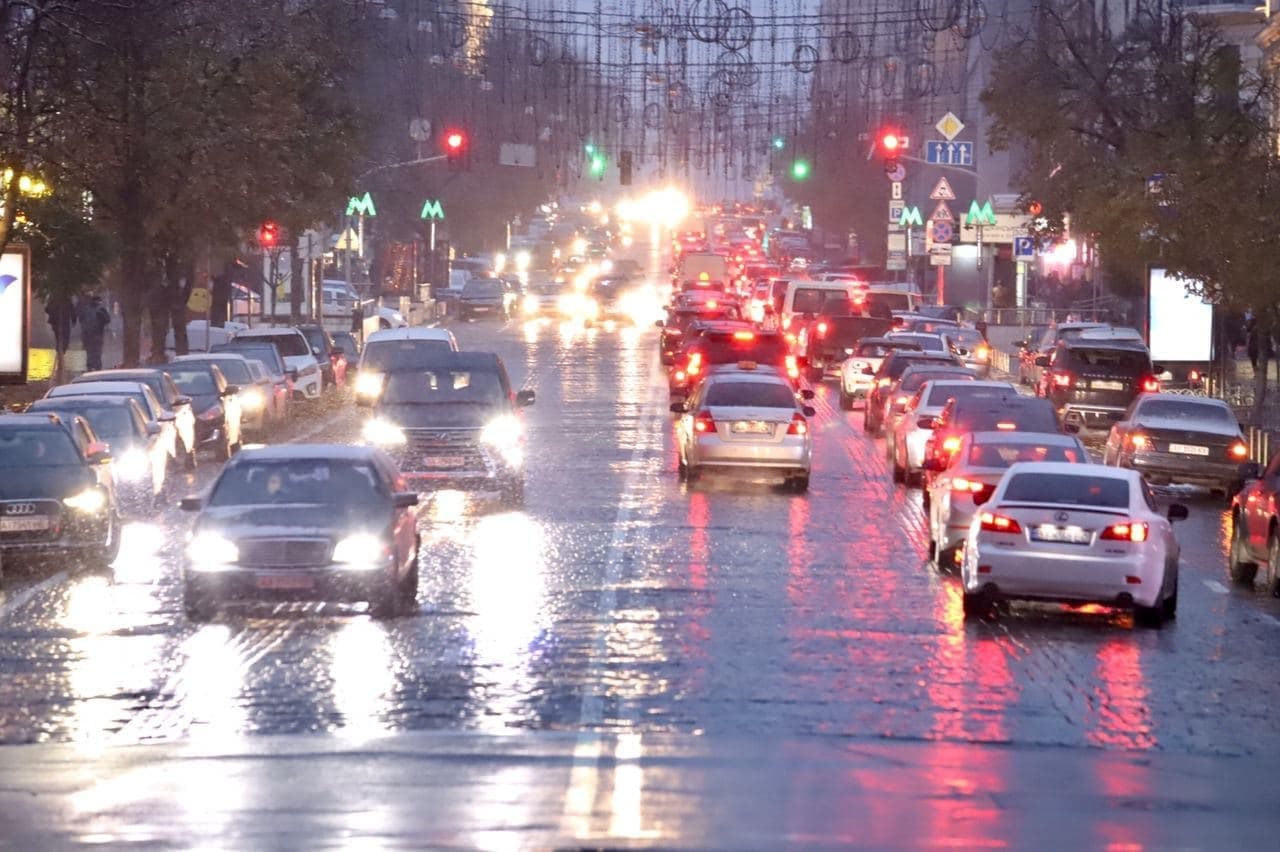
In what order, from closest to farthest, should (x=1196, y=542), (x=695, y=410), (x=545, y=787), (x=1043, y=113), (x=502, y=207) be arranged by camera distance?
(x=545, y=787) < (x=1196, y=542) < (x=695, y=410) < (x=1043, y=113) < (x=502, y=207)

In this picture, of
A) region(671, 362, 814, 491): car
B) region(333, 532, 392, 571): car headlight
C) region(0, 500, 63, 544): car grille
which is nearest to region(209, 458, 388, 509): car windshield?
region(333, 532, 392, 571): car headlight

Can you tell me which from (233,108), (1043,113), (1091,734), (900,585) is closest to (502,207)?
(1043,113)

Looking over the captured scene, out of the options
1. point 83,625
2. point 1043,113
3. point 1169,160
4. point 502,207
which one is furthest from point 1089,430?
point 502,207

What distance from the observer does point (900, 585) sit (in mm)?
21547

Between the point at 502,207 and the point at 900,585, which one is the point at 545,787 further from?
the point at 502,207

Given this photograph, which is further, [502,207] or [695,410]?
[502,207]

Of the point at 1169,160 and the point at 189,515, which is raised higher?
the point at 1169,160

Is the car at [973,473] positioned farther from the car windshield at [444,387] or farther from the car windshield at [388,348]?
the car windshield at [388,348]

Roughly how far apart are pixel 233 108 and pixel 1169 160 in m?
18.3

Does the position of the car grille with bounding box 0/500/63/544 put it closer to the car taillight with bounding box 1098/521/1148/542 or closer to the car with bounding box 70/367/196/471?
the car with bounding box 70/367/196/471

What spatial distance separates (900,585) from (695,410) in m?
10.4

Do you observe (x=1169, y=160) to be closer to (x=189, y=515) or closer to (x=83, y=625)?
(x=189, y=515)

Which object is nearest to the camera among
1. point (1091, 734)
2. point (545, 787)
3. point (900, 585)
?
point (545, 787)

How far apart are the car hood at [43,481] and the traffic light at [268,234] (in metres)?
31.2
